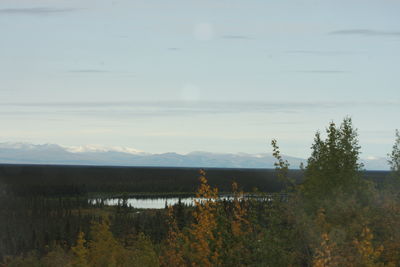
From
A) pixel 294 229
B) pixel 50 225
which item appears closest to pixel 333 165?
pixel 294 229

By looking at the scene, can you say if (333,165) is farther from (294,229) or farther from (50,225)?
(50,225)

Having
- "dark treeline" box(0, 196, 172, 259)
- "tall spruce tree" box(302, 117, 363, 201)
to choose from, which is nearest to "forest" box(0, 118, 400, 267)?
"tall spruce tree" box(302, 117, 363, 201)

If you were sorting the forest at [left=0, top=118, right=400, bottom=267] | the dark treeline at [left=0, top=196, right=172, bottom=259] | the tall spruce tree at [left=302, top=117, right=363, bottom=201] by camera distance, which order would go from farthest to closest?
1. the dark treeline at [left=0, top=196, right=172, bottom=259]
2. the tall spruce tree at [left=302, top=117, right=363, bottom=201]
3. the forest at [left=0, top=118, right=400, bottom=267]

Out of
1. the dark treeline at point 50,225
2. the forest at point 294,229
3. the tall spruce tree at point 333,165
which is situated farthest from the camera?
the dark treeline at point 50,225

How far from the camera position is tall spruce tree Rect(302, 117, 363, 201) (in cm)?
2692

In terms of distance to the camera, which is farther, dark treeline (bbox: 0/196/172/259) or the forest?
dark treeline (bbox: 0/196/172/259)

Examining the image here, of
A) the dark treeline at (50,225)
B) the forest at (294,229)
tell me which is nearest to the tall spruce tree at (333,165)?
the forest at (294,229)

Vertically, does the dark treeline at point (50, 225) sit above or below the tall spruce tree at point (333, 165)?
below

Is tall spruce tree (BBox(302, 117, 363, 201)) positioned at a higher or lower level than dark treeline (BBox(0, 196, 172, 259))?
higher

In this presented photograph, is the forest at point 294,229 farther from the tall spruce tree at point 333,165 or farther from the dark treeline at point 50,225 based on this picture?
the dark treeline at point 50,225

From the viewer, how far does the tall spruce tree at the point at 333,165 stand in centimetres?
2692

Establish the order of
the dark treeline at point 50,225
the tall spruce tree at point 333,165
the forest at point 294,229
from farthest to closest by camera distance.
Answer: the dark treeline at point 50,225
the tall spruce tree at point 333,165
the forest at point 294,229

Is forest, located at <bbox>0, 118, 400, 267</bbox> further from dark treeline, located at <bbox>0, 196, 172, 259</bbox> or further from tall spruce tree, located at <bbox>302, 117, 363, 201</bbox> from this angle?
dark treeline, located at <bbox>0, 196, 172, 259</bbox>

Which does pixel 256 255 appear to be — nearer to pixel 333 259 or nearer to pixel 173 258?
pixel 333 259
